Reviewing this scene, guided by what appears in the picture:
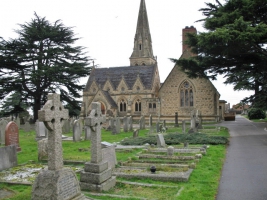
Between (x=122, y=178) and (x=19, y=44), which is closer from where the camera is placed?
(x=122, y=178)

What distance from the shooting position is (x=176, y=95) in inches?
1401

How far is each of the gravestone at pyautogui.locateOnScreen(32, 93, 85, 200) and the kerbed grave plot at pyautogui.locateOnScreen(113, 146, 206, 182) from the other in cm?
279

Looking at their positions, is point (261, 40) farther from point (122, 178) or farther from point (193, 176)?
point (122, 178)

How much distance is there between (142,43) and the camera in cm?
5275

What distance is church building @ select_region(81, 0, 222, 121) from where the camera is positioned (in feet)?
113

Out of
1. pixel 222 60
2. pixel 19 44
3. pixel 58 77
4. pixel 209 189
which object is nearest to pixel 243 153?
pixel 209 189

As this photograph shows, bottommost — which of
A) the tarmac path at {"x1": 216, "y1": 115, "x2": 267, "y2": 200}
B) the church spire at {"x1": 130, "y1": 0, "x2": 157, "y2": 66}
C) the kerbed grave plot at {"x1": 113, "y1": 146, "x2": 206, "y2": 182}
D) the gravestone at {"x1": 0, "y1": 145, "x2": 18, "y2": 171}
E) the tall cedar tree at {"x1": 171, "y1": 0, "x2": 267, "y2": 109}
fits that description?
the tarmac path at {"x1": 216, "y1": 115, "x2": 267, "y2": 200}

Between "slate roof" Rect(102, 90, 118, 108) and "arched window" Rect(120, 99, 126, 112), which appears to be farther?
"arched window" Rect(120, 99, 126, 112)

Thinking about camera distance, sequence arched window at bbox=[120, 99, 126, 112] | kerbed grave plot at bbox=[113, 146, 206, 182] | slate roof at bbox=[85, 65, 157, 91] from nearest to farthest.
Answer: kerbed grave plot at bbox=[113, 146, 206, 182]
slate roof at bbox=[85, 65, 157, 91]
arched window at bbox=[120, 99, 126, 112]

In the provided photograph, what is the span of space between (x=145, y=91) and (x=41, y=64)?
51.0 ft

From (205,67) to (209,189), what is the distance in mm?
16203

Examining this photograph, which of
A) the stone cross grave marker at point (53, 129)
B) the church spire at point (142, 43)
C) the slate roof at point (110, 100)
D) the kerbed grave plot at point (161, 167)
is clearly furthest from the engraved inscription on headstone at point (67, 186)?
the church spire at point (142, 43)

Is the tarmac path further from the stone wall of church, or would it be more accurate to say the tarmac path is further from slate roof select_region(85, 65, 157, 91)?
slate roof select_region(85, 65, 157, 91)

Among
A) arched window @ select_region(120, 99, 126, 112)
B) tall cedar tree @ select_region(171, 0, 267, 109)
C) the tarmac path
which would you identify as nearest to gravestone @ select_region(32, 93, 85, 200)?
the tarmac path
